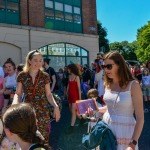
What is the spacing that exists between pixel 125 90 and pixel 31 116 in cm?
113

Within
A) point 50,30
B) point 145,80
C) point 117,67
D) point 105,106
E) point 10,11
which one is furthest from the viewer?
point 50,30

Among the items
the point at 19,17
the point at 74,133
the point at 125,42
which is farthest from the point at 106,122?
the point at 125,42

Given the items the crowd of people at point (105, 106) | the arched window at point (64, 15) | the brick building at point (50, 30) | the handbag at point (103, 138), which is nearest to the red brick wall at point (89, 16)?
the brick building at point (50, 30)

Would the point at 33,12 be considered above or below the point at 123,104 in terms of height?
above

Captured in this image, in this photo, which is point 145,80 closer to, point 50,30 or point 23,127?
point 23,127

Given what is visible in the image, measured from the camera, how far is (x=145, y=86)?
11.1 m

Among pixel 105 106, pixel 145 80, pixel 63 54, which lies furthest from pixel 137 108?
pixel 63 54

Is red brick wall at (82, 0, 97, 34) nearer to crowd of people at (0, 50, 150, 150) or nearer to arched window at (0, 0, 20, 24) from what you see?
arched window at (0, 0, 20, 24)

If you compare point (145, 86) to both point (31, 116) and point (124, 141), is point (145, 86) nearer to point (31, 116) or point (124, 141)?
point (124, 141)

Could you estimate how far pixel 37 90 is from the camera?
149 inches

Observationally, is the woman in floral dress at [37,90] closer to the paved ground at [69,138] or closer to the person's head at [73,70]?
the paved ground at [69,138]

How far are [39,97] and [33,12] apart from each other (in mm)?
16868

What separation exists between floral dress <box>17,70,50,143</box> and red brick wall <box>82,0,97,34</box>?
19.8 meters

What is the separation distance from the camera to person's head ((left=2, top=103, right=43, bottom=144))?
6.24ft
